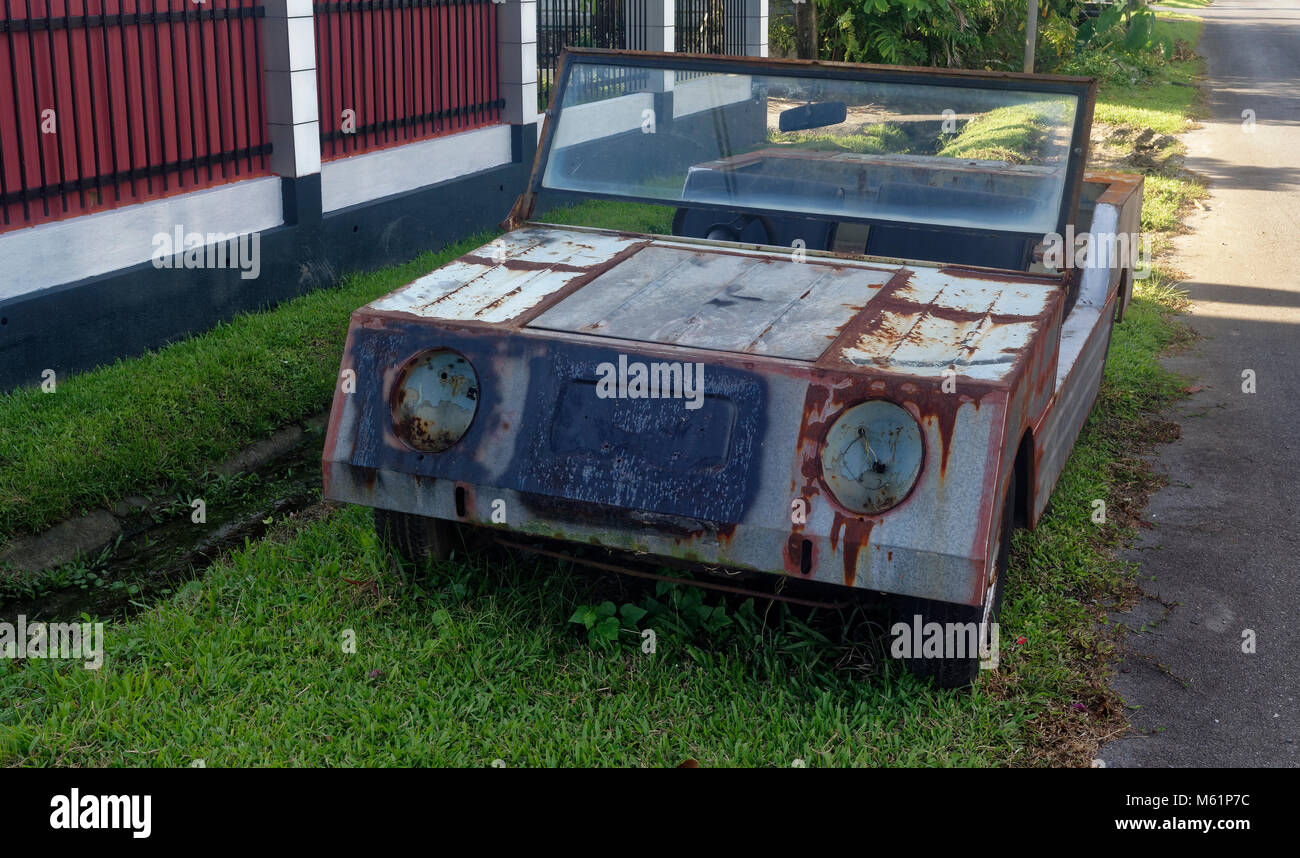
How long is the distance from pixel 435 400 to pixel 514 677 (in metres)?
0.80

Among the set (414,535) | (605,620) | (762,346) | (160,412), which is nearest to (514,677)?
(605,620)

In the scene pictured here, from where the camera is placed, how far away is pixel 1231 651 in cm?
408

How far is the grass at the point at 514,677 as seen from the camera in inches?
133

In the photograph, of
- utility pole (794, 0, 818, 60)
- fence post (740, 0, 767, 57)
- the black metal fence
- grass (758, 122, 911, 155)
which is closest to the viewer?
grass (758, 122, 911, 155)

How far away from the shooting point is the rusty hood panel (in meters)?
3.53

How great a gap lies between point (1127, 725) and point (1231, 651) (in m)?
0.69

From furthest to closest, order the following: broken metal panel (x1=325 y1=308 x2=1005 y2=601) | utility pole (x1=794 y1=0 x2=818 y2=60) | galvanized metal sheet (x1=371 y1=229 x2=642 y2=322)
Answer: utility pole (x1=794 y1=0 x2=818 y2=60) → galvanized metal sheet (x1=371 y1=229 x2=642 y2=322) → broken metal panel (x1=325 y1=308 x2=1005 y2=601)

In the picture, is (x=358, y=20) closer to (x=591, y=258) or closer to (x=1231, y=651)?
(x=591, y=258)

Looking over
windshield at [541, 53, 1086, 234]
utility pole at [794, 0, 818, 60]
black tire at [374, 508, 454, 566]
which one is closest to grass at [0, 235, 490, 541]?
black tire at [374, 508, 454, 566]

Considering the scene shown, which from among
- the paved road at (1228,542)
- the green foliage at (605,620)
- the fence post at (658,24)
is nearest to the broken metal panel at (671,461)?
the green foliage at (605,620)

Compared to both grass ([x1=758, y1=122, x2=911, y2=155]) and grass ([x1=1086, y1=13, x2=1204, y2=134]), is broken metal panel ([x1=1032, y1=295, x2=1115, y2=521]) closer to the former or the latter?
grass ([x1=758, y1=122, x2=911, y2=155])

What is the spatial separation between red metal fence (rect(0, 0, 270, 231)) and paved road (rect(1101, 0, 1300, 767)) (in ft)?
17.0
